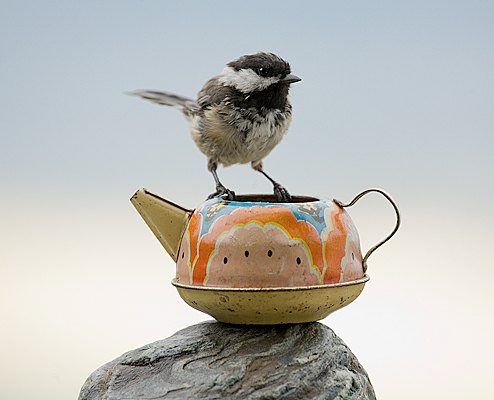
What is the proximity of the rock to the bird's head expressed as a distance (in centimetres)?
89

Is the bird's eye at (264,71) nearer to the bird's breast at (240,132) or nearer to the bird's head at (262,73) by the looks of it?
the bird's head at (262,73)

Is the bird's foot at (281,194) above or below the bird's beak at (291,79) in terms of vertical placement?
below

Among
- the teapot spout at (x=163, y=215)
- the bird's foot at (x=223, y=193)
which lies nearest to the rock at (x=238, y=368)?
the teapot spout at (x=163, y=215)

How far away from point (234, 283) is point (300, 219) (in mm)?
301

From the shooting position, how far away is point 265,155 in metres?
2.32

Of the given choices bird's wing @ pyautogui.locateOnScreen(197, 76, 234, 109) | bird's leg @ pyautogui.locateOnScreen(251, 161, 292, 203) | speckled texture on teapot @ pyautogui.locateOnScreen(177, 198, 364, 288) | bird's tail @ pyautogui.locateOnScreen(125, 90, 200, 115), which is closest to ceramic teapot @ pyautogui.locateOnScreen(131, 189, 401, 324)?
speckled texture on teapot @ pyautogui.locateOnScreen(177, 198, 364, 288)

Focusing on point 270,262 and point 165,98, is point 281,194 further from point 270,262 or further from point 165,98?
Answer: point 165,98

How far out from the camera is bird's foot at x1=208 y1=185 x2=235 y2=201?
2.22 metres

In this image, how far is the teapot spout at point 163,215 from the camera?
7.02 feet

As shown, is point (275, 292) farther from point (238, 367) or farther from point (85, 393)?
point (85, 393)

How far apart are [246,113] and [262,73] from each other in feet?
0.52

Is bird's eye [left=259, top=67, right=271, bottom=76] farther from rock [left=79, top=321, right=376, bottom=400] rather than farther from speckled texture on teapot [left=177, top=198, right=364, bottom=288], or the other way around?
rock [left=79, top=321, right=376, bottom=400]

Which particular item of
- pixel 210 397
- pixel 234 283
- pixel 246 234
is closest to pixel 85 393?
pixel 210 397

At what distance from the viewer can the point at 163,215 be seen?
7.07 ft
